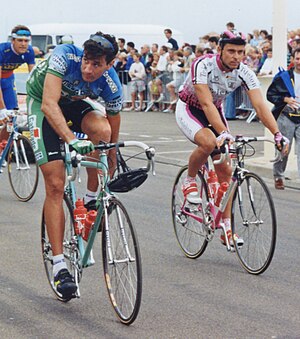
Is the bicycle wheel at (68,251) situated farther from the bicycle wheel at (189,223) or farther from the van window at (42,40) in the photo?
the van window at (42,40)

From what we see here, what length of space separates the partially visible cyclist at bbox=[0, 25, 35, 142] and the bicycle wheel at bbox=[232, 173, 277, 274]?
4965 mm

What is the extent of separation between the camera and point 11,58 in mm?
13062

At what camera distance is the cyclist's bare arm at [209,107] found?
8172 millimetres

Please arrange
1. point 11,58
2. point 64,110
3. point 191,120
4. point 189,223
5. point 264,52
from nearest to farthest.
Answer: point 64,110, point 191,120, point 189,223, point 11,58, point 264,52

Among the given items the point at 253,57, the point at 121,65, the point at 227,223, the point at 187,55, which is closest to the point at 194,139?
the point at 227,223

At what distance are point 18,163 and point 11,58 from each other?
4.63 feet

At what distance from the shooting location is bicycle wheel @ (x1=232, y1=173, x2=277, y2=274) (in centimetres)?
798

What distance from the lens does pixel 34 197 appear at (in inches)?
495

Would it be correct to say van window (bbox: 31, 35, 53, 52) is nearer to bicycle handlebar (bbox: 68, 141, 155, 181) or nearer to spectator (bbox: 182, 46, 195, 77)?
spectator (bbox: 182, 46, 195, 77)

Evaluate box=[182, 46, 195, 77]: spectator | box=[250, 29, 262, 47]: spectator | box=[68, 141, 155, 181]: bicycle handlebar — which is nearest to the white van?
box=[182, 46, 195, 77]: spectator

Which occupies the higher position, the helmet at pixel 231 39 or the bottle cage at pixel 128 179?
the helmet at pixel 231 39

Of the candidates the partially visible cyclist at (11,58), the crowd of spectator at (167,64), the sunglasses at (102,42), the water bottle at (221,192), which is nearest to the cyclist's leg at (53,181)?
the sunglasses at (102,42)

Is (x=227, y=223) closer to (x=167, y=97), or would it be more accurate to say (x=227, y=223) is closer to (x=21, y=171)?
(x=21, y=171)

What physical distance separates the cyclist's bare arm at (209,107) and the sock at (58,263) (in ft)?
5.86
